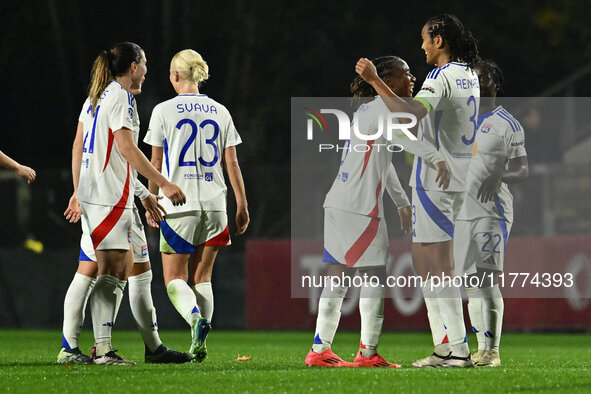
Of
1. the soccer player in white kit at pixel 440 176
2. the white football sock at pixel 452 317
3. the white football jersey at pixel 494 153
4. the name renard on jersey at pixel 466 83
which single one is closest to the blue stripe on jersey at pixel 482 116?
the white football jersey at pixel 494 153

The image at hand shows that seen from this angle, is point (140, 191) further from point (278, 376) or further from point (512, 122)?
point (512, 122)

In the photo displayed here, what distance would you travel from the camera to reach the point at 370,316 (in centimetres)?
820

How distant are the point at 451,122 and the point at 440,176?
478 mm

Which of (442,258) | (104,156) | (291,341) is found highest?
(104,156)

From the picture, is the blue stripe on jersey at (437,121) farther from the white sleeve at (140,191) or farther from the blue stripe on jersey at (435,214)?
the white sleeve at (140,191)

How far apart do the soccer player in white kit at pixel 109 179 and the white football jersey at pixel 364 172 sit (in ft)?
3.99

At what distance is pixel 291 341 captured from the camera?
14266 mm

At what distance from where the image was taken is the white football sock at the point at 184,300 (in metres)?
8.10

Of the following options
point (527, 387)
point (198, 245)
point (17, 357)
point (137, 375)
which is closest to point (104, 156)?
point (198, 245)

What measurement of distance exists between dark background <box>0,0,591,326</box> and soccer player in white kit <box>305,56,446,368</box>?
11.2 meters

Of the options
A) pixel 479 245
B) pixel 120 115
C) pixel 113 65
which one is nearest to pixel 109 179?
pixel 120 115

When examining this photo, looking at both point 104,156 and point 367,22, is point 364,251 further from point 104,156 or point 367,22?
point 367,22

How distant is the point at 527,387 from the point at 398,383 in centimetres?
77

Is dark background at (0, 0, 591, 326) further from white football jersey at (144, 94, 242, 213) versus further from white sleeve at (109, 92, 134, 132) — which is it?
white sleeve at (109, 92, 134, 132)
